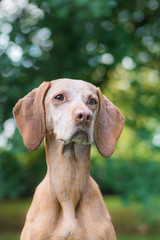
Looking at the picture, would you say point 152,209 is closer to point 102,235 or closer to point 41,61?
point 41,61

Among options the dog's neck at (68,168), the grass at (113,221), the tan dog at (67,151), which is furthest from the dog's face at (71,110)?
the grass at (113,221)

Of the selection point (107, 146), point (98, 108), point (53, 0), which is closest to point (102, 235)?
point (107, 146)

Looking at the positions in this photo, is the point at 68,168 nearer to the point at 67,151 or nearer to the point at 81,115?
the point at 67,151

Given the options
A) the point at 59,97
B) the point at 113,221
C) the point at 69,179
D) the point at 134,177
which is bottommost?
the point at 113,221

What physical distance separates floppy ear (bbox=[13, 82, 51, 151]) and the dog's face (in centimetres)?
6

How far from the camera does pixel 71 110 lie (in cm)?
335

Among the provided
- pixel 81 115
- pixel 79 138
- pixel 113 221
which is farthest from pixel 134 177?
pixel 81 115

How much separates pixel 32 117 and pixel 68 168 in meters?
0.57

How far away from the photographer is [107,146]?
12.3 feet

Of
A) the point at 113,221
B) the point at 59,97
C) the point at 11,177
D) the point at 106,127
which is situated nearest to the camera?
the point at 59,97

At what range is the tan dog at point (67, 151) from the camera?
11.0ft

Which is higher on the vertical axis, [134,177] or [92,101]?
[92,101]

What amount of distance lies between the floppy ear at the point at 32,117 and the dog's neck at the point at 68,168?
0.43 feet

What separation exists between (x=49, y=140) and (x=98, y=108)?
1.86 ft
